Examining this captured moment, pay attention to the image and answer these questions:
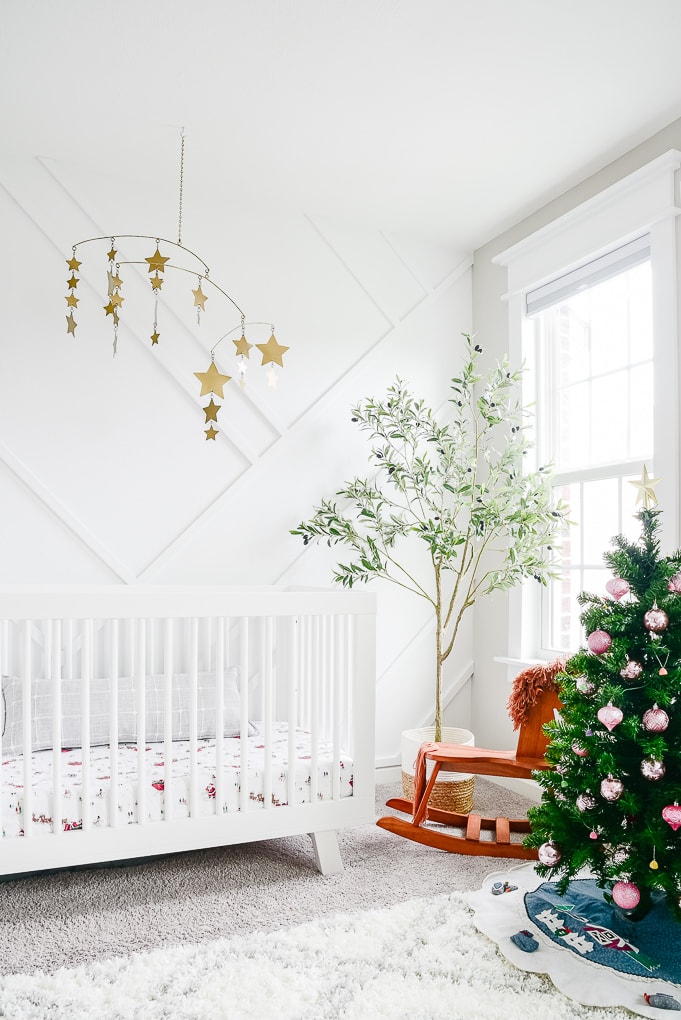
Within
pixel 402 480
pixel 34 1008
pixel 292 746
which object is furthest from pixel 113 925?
pixel 402 480

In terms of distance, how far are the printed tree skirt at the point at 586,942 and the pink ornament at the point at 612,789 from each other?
1.17 ft

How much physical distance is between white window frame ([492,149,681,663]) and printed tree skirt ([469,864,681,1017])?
1.17m

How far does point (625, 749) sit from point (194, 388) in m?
2.11

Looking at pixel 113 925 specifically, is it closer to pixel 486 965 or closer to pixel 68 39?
pixel 486 965

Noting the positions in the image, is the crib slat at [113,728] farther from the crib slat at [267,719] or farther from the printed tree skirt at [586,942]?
the printed tree skirt at [586,942]

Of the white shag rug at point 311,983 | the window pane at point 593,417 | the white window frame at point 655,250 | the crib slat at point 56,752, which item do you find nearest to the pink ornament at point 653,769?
the white shag rug at point 311,983

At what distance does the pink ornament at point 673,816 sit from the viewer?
1.72 metres

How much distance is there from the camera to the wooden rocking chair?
2.44 m

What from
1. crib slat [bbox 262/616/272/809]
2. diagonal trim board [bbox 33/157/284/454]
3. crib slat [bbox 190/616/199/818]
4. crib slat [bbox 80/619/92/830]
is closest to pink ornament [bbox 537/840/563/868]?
crib slat [bbox 262/616/272/809]

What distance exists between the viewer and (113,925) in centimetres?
195

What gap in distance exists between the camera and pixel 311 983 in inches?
66.2

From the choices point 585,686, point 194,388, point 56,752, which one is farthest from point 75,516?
point 585,686

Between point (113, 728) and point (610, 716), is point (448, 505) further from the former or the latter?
point (113, 728)

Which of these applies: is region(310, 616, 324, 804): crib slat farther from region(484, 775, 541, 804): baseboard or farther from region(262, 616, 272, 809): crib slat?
region(484, 775, 541, 804): baseboard
